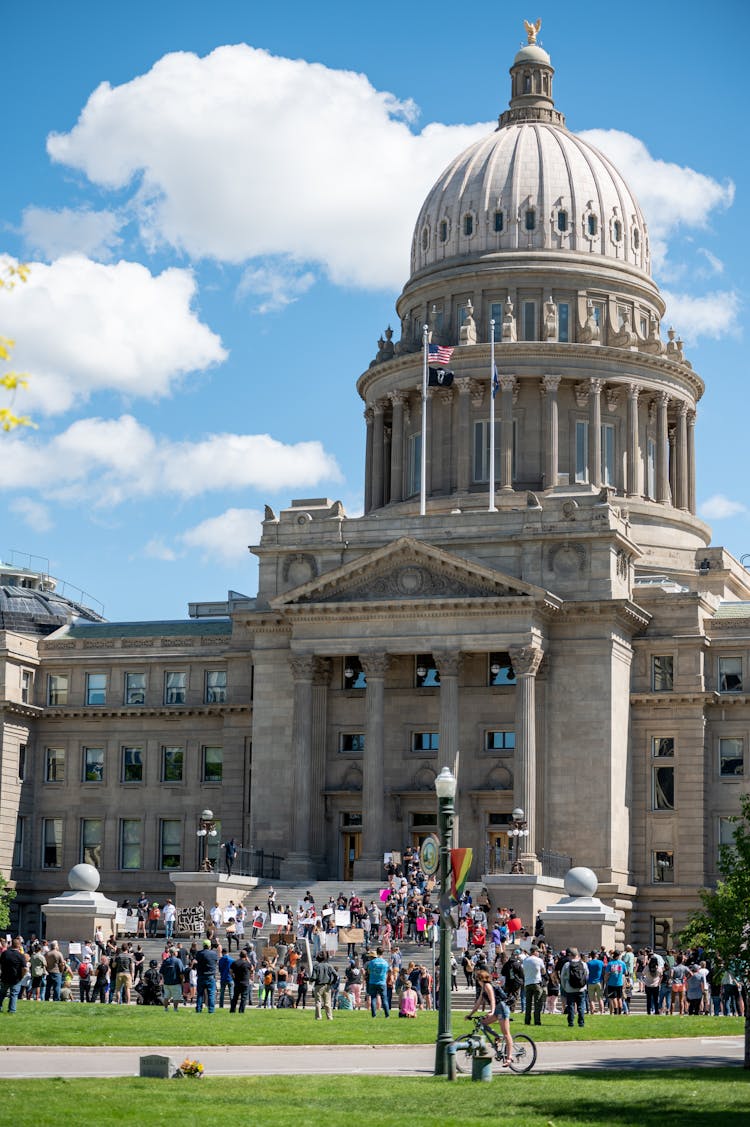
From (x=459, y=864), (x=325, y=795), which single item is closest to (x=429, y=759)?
(x=325, y=795)

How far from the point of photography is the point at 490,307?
103 m

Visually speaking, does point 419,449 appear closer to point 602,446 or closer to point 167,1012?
point 602,446

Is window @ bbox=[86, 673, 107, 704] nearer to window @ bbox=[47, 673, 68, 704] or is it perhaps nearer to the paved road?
window @ bbox=[47, 673, 68, 704]

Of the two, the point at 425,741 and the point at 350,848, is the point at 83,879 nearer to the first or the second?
the point at 350,848

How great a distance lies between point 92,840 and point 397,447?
2501 cm

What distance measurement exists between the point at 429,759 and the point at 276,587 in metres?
9.94

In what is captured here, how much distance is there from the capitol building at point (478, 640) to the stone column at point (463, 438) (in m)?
0.13

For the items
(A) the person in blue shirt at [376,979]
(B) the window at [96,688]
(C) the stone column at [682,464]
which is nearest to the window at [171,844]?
(B) the window at [96,688]

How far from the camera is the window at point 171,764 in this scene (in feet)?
307

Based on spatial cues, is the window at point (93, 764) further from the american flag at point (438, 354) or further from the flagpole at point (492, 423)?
the american flag at point (438, 354)

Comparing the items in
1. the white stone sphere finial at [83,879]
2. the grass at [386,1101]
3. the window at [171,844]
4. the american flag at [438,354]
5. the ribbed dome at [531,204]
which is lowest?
A: the grass at [386,1101]

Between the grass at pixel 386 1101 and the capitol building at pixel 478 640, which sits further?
the capitol building at pixel 478 640

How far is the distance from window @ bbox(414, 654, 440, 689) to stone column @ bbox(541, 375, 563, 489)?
16029mm

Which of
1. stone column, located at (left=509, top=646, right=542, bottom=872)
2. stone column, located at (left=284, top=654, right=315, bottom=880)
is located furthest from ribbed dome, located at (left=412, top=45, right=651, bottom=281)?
stone column, located at (left=509, top=646, right=542, bottom=872)
